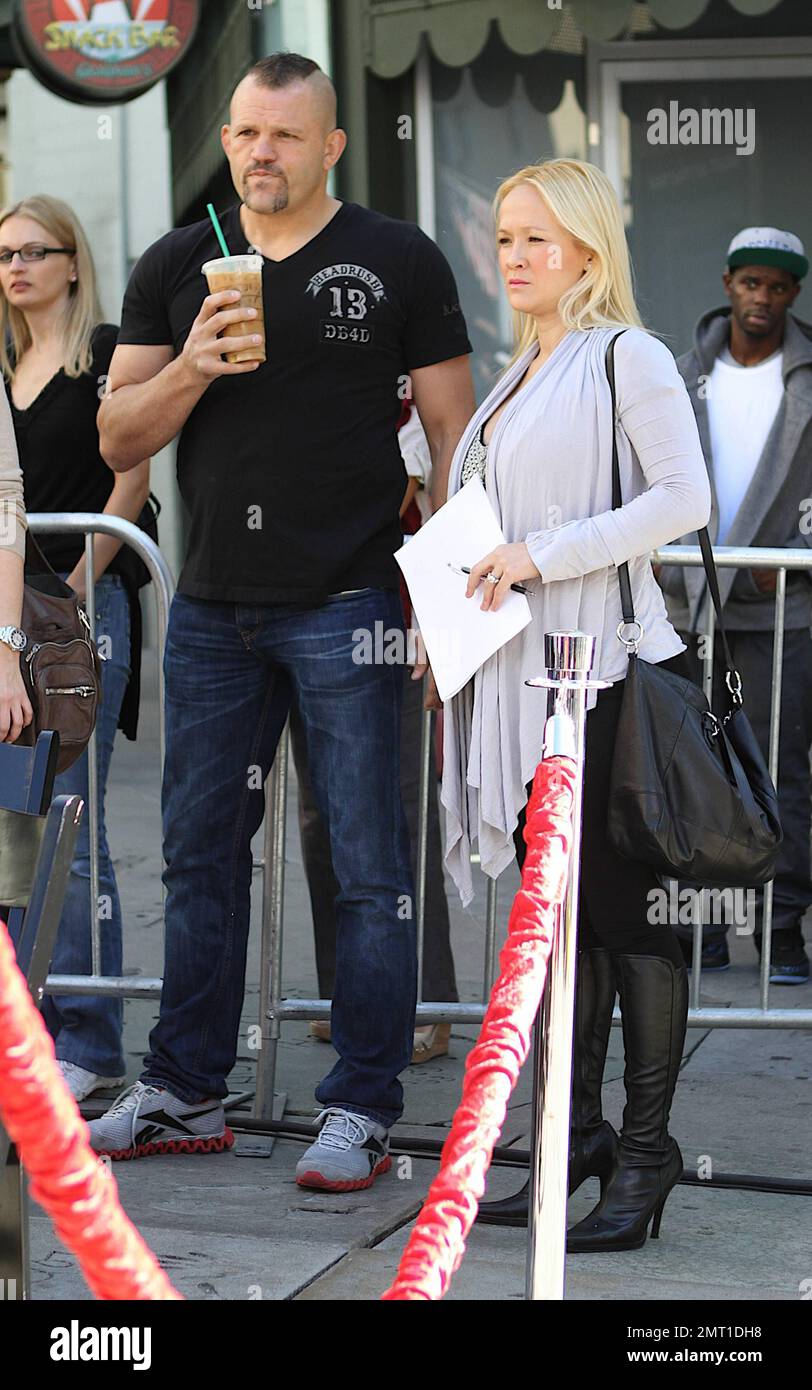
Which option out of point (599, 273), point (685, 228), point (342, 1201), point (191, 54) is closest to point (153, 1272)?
point (342, 1201)

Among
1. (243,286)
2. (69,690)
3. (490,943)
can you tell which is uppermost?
(243,286)

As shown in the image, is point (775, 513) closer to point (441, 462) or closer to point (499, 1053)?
point (441, 462)

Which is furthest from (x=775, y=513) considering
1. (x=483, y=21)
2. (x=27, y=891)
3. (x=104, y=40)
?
(x=104, y=40)

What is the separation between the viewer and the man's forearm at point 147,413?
381cm

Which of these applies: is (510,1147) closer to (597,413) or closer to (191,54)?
(597,413)

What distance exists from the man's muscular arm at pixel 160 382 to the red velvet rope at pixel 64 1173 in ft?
6.51

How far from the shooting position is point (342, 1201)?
3.80m

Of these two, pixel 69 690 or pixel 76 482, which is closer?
pixel 69 690

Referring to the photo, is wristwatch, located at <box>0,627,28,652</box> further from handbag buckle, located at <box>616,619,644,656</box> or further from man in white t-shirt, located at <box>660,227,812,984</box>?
man in white t-shirt, located at <box>660,227,812,984</box>

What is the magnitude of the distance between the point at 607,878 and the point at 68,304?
7.33ft

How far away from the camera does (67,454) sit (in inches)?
185

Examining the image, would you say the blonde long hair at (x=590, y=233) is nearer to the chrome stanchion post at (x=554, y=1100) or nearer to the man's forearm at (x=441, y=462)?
the man's forearm at (x=441, y=462)

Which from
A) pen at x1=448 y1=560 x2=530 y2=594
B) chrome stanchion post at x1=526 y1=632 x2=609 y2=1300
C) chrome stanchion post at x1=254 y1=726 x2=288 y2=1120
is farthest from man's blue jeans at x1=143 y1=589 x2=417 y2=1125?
chrome stanchion post at x1=526 y1=632 x2=609 y2=1300

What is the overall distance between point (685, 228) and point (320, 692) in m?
5.21
